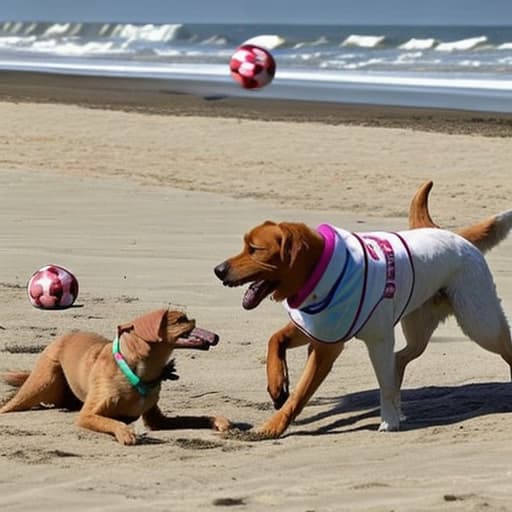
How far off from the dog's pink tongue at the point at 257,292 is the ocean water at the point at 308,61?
21151 millimetres

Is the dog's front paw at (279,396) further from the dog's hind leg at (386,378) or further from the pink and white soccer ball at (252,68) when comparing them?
the pink and white soccer ball at (252,68)

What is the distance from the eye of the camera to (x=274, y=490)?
18.1 ft

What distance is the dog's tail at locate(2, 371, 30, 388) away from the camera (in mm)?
7367

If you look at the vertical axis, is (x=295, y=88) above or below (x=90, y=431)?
above

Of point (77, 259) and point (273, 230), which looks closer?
point (273, 230)

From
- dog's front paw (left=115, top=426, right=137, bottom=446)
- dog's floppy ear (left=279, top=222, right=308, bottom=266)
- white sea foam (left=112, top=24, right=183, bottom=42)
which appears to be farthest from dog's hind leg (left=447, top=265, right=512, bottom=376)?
white sea foam (left=112, top=24, right=183, bottom=42)

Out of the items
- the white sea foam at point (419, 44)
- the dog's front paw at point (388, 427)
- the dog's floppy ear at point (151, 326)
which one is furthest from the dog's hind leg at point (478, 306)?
the white sea foam at point (419, 44)

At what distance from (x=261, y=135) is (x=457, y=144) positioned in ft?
9.66

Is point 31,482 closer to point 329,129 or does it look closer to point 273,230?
point 273,230

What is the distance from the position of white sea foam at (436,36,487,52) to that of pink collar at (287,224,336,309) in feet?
161

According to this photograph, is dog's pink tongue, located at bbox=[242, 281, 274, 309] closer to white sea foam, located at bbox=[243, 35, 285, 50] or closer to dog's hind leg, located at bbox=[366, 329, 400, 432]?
dog's hind leg, located at bbox=[366, 329, 400, 432]

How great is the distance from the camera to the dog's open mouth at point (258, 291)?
6449 millimetres

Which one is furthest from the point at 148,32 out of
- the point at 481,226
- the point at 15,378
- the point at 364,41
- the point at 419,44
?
the point at 15,378

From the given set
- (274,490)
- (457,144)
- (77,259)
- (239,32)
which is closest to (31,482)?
(274,490)
